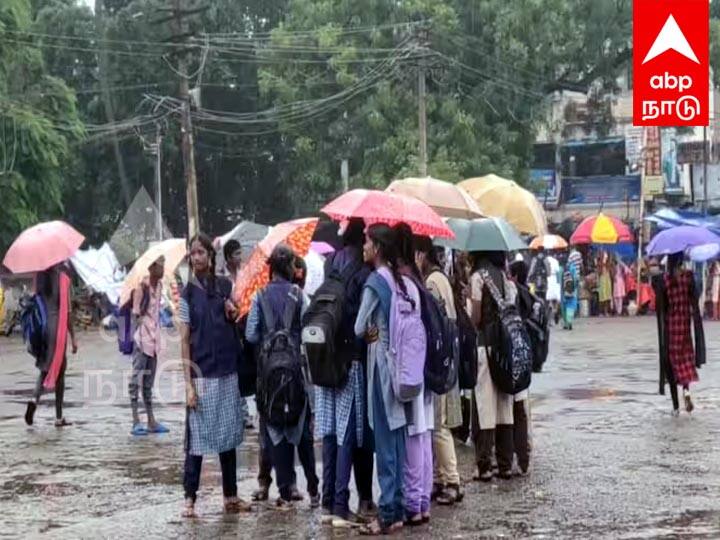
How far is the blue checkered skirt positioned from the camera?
27.3ft

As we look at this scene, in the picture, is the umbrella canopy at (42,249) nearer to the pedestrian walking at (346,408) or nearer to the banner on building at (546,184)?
the pedestrian walking at (346,408)

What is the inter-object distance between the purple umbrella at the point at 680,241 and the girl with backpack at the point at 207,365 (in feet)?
18.8

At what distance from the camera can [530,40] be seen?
38281mm

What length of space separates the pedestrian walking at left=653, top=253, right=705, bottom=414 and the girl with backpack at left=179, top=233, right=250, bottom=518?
599cm

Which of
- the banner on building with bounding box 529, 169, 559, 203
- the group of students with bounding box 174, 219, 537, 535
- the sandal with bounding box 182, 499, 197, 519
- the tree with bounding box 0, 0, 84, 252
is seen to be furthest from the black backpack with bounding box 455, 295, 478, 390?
the banner on building with bounding box 529, 169, 559, 203

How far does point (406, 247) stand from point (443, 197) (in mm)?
3801

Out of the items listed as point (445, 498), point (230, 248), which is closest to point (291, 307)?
point (445, 498)

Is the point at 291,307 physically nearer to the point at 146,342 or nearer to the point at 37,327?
the point at 146,342

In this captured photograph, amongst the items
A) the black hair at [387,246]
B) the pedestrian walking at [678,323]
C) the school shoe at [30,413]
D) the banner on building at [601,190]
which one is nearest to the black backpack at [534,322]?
the black hair at [387,246]

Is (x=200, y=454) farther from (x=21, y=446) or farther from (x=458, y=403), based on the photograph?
(x=21, y=446)

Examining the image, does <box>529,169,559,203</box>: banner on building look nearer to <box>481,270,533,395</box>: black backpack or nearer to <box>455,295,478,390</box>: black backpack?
<box>481,270,533,395</box>: black backpack

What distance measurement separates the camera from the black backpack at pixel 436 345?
786 cm

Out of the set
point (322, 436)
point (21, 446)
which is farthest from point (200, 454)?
point (21, 446)

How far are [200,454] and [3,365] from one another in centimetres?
1643
